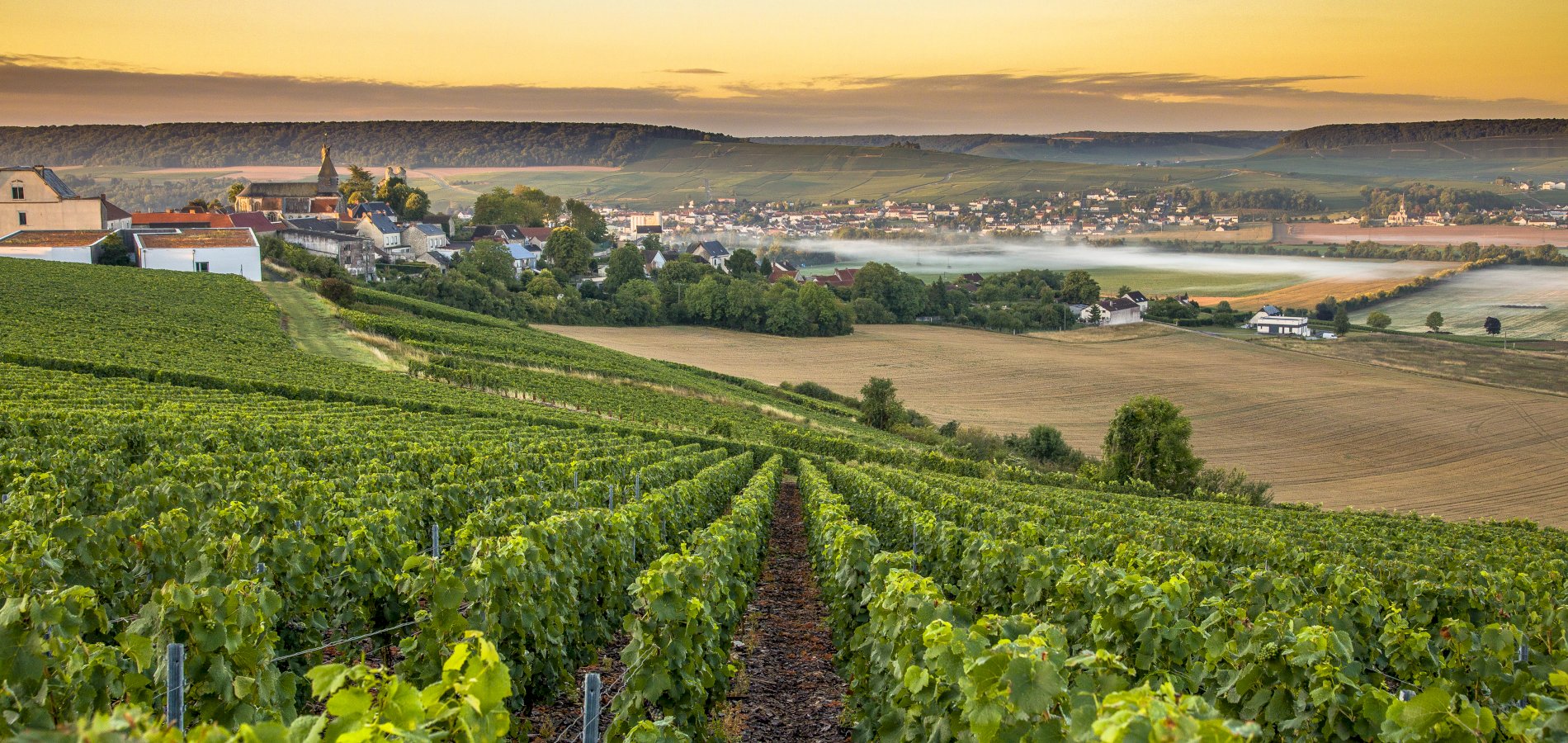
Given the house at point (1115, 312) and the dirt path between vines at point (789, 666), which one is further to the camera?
the house at point (1115, 312)

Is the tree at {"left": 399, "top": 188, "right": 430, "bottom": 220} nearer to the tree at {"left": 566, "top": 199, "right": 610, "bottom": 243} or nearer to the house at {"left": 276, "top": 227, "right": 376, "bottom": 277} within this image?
the tree at {"left": 566, "top": 199, "right": 610, "bottom": 243}

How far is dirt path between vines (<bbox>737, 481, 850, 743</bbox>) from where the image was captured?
9727 mm

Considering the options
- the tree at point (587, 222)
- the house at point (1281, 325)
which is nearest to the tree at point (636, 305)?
the tree at point (587, 222)

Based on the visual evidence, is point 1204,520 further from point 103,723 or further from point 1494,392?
point 1494,392

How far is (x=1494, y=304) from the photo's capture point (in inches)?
3848

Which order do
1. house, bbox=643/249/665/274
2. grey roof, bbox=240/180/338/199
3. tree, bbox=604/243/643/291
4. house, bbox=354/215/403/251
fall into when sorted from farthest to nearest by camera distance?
A: 1. grey roof, bbox=240/180/338/199
2. house, bbox=643/249/665/274
3. house, bbox=354/215/403/251
4. tree, bbox=604/243/643/291

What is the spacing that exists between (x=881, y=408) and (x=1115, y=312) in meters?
56.0

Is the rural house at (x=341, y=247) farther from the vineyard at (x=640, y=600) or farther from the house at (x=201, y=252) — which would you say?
the vineyard at (x=640, y=600)

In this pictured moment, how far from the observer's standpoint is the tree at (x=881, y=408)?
54.1 meters

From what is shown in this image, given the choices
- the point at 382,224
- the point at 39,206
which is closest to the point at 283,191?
the point at 382,224

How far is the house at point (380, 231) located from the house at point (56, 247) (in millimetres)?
33641

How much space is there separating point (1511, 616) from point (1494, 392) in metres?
63.9

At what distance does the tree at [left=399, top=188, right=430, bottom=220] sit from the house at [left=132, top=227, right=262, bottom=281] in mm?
54994

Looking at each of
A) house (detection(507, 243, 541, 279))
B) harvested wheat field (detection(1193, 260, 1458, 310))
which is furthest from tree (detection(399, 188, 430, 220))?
harvested wheat field (detection(1193, 260, 1458, 310))
